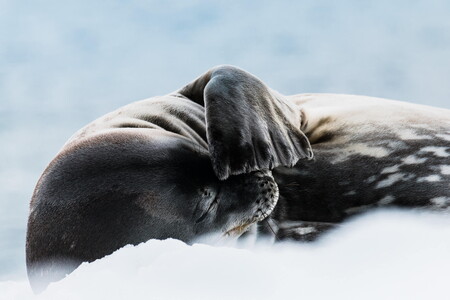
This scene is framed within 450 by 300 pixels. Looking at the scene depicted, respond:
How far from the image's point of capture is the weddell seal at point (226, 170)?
120 inches

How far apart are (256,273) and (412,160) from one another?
1397mm

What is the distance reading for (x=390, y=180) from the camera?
3.69 metres

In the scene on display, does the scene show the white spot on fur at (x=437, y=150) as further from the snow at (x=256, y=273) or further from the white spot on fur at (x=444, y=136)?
the snow at (x=256, y=273)

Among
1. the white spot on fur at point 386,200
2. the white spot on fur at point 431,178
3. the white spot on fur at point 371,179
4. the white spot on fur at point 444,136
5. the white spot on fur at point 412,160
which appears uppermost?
the white spot on fur at point 444,136

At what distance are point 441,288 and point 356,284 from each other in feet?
1.06

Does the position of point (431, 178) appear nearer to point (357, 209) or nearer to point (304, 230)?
point (357, 209)

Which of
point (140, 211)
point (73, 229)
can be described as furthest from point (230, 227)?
point (73, 229)

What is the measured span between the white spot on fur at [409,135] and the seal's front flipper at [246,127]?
1.76 ft

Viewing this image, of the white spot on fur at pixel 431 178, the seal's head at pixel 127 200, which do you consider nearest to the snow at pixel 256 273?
the seal's head at pixel 127 200

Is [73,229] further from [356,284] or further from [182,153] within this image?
[356,284]

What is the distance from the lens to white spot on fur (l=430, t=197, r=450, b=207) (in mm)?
3541

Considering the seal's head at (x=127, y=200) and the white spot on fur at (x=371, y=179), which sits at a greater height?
the seal's head at (x=127, y=200)

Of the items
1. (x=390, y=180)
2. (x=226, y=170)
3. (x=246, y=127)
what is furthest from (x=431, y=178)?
(x=226, y=170)

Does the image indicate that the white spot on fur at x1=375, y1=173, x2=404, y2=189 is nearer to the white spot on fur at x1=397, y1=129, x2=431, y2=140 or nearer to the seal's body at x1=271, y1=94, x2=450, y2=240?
the seal's body at x1=271, y1=94, x2=450, y2=240
